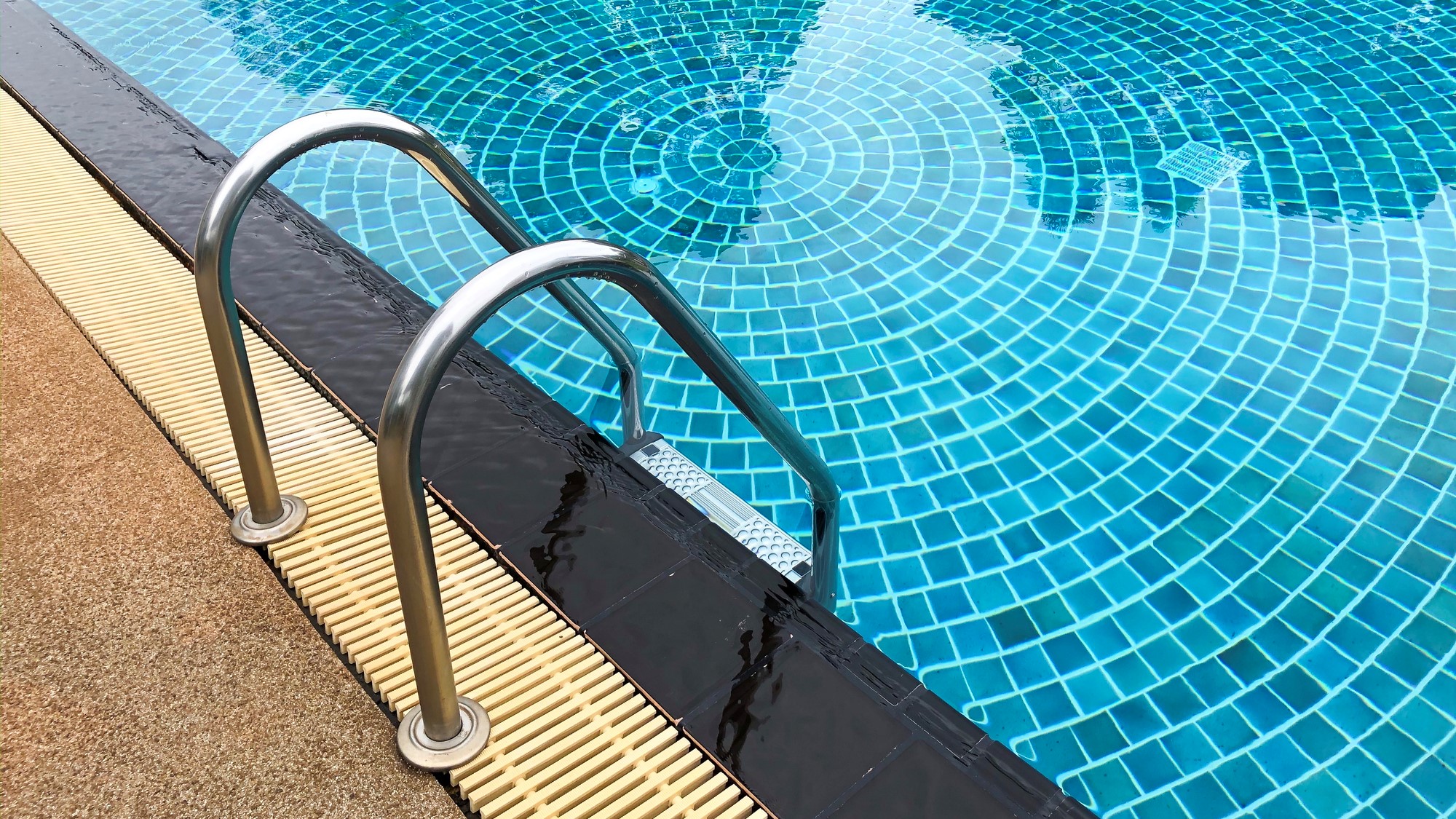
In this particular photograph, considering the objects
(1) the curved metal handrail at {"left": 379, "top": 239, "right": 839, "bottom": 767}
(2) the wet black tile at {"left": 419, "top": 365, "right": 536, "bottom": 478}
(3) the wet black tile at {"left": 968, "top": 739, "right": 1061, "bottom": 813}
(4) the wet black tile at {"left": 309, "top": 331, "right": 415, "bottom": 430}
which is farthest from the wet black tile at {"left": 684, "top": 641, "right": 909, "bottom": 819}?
(4) the wet black tile at {"left": 309, "top": 331, "right": 415, "bottom": 430}

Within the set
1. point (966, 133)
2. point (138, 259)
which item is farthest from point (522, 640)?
point (966, 133)

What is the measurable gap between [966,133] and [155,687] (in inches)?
192

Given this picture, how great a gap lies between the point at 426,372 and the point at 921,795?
47.5 inches

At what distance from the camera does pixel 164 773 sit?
1.83 m

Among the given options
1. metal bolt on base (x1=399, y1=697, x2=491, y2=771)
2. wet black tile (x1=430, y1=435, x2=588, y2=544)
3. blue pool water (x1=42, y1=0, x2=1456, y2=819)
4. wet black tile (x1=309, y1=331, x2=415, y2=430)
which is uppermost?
metal bolt on base (x1=399, y1=697, x2=491, y2=771)

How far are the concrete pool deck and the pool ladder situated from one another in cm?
12

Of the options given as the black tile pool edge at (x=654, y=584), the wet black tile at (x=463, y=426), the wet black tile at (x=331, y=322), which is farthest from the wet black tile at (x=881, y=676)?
the wet black tile at (x=331, y=322)

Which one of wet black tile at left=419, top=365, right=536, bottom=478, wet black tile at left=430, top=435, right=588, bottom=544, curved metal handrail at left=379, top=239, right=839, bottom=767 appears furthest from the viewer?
wet black tile at left=419, top=365, right=536, bottom=478

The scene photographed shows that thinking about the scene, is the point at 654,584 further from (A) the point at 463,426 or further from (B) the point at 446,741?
(A) the point at 463,426

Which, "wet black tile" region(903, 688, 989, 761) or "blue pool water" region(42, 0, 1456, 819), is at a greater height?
"wet black tile" region(903, 688, 989, 761)

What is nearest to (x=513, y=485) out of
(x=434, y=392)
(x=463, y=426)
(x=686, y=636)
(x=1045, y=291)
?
(x=463, y=426)

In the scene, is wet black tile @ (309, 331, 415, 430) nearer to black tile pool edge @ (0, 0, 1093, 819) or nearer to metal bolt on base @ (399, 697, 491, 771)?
black tile pool edge @ (0, 0, 1093, 819)

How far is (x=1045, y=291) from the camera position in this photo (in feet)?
15.1

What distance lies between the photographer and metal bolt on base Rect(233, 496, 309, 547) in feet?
7.53
